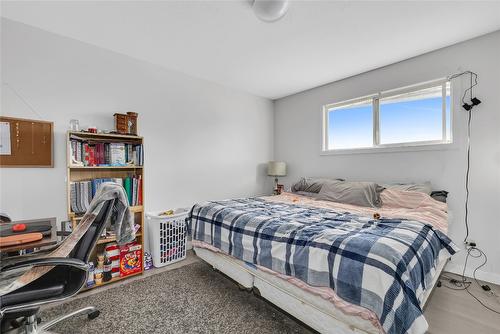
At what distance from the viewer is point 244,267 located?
194cm

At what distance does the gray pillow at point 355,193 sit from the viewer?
102 inches

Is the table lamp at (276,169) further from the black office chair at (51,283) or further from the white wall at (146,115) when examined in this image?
the black office chair at (51,283)

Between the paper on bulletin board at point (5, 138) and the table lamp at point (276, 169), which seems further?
the table lamp at point (276, 169)

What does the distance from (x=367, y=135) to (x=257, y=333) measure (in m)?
2.95

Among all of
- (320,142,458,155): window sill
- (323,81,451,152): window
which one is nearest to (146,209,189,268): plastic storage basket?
(320,142,458,155): window sill

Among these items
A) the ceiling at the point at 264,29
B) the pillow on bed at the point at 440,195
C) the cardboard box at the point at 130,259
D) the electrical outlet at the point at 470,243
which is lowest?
the cardboard box at the point at 130,259

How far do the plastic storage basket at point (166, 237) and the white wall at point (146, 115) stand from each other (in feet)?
1.07

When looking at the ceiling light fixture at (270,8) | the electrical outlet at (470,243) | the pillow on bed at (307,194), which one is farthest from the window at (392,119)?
the ceiling light fixture at (270,8)

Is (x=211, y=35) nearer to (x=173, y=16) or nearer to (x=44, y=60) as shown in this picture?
(x=173, y=16)

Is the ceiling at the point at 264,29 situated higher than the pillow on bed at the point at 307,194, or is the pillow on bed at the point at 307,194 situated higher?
the ceiling at the point at 264,29

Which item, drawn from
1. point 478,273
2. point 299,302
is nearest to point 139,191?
point 299,302

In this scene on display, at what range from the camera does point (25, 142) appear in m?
2.11

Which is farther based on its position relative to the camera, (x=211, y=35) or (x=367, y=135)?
(x=367, y=135)

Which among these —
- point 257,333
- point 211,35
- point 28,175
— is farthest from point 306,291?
point 28,175
